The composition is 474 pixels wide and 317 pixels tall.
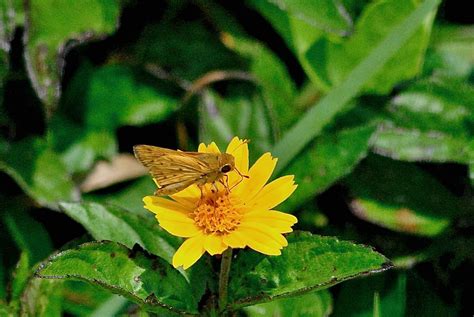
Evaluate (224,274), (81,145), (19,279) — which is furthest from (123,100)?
(224,274)

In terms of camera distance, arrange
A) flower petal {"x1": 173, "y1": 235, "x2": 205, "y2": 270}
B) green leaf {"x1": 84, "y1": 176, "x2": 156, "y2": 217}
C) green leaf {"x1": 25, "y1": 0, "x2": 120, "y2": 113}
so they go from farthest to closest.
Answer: green leaf {"x1": 84, "y1": 176, "x2": 156, "y2": 217}, green leaf {"x1": 25, "y1": 0, "x2": 120, "y2": 113}, flower petal {"x1": 173, "y1": 235, "x2": 205, "y2": 270}

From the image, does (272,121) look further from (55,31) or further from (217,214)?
(217,214)

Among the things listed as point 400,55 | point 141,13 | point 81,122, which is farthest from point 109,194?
point 400,55

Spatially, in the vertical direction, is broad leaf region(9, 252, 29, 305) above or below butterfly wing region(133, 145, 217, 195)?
below

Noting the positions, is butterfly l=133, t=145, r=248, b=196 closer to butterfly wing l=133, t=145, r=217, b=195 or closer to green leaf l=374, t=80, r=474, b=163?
butterfly wing l=133, t=145, r=217, b=195

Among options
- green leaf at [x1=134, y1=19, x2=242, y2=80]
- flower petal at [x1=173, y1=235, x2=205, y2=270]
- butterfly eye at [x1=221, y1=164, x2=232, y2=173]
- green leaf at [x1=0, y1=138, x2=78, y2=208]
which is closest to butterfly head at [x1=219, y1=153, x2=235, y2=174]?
butterfly eye at [x1=221, y1=164, x2=232, y2=173]

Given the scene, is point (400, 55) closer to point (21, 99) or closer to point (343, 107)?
point (343, 107)
